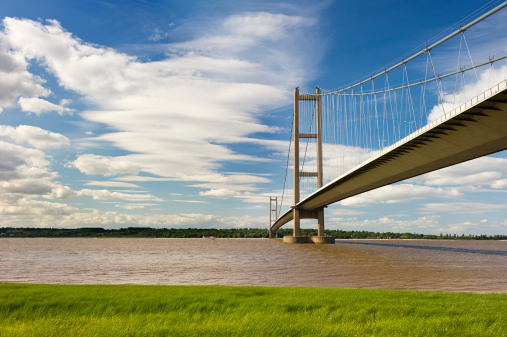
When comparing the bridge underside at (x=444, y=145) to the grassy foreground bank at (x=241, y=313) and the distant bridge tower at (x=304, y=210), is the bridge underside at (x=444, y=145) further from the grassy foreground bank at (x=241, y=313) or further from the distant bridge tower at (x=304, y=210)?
the distant bridge tower at (x=304, y=210)

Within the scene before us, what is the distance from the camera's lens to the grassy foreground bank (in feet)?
22.4

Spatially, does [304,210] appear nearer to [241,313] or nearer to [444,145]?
[444,145]

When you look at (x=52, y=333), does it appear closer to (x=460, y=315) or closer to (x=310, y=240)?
(x=460, y=315)

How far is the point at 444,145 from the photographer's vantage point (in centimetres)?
2966

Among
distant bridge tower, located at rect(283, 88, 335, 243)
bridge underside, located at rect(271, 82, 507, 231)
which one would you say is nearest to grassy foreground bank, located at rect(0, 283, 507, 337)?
bridge underside, located at rect(271, 82, 507, 231)

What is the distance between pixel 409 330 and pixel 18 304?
8.00 m

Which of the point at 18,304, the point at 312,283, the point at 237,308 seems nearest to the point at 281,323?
the point at 237,308

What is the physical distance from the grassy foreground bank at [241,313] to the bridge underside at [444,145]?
1513 cm

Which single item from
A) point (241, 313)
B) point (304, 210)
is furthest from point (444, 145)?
point (304, 210)

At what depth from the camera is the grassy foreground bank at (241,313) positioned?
6812mm

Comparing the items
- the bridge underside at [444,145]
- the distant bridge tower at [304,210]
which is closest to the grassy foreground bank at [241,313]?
the bridge underside at [444,145]

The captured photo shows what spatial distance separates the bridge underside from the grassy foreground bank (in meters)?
15.1

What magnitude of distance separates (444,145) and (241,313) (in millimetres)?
25928

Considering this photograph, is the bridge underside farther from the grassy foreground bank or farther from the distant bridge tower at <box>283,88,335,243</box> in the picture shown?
the distant bridge tower at <box>283,88,335,243</box>
